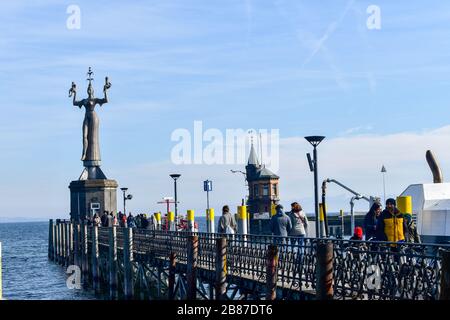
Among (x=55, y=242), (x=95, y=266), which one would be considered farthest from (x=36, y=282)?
(x=55, y=242)

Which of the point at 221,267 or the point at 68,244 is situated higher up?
the point at 221,267

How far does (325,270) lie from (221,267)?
18.6 ft

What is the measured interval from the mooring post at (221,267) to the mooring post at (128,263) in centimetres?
1233

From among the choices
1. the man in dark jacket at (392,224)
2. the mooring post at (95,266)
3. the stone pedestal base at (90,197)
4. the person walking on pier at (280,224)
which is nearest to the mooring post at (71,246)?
the stone pedestal base at (90,197)

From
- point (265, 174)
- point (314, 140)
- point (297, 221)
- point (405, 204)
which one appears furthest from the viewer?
point (265, 174)

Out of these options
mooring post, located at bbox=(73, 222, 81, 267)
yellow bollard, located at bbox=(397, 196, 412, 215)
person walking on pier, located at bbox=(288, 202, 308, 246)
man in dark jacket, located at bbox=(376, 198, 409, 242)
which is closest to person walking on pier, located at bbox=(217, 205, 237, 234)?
person walking on pier, located at bbox=(288, 202, 308, 246)

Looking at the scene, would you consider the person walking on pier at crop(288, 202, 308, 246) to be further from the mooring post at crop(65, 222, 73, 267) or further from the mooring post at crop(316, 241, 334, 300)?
the mooring post at crop(65, 222, 73, 267)

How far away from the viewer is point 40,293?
46.2m

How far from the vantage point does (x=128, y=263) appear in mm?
32594

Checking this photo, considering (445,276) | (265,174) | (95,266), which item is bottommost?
(95,266)

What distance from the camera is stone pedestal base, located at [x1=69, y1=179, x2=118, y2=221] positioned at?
5866 centimetres

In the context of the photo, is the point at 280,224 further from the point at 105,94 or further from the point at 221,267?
the point at 105,94
